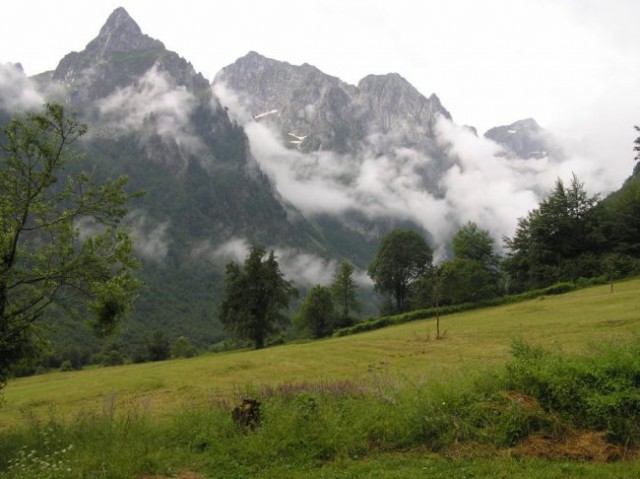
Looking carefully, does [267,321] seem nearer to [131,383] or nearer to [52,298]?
[131,383]

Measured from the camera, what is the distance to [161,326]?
588 ft

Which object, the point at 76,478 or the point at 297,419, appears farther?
the point at 297,419

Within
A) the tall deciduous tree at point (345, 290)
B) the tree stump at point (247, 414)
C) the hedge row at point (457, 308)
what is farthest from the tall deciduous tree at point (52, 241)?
the tall deciduous tree at point (345, 290)

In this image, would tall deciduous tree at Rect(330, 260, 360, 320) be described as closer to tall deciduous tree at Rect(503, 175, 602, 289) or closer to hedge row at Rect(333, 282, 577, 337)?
hedge row at Rect(333, 282, 577, 337)

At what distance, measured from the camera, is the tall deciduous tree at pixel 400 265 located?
86875 millimetres

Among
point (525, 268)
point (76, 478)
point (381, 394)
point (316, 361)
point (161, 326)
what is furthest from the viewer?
point (161, 326)

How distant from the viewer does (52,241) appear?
56.1 feet

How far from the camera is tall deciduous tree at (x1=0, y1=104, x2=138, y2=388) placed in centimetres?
1563

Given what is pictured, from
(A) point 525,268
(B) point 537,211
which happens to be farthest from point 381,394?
(B) point 537,211

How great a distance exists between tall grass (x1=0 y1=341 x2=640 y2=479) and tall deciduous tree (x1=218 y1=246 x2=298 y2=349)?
5011 cm

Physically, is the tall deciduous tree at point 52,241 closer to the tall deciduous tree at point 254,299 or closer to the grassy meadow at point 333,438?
the grassy meadow at point 333,438

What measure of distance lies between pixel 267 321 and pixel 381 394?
52.8 m

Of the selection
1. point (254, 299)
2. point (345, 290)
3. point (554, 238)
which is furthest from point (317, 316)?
point (554, 238)

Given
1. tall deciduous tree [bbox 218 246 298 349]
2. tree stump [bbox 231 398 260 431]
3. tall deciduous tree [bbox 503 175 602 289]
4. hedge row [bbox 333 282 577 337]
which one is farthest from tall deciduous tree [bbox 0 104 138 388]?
tall deciduous tree [bbox 503 175 602 289]
